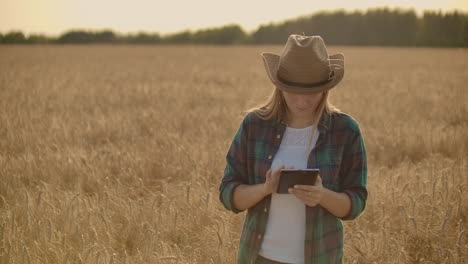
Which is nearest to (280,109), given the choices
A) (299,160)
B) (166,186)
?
(299,160)

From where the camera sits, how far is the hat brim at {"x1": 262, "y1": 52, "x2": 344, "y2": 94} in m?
2.08

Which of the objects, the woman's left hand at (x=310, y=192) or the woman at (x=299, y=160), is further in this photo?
the woman at (x=299, y=160)

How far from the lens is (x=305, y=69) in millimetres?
2102

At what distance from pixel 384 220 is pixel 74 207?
2.08 m

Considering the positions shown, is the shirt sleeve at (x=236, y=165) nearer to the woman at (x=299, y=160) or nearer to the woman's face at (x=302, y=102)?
the woman at (x=299, y=160)

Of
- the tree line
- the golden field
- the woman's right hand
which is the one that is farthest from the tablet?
the tree line

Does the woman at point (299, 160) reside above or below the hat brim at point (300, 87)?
below

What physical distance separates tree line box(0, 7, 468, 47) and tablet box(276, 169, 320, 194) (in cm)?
5420

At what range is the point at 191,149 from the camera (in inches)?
215

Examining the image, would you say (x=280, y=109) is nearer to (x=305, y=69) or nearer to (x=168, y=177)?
(x=305, y=69)

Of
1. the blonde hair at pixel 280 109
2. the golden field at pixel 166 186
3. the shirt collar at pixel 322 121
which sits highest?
the blonde hair at pixel 280 109

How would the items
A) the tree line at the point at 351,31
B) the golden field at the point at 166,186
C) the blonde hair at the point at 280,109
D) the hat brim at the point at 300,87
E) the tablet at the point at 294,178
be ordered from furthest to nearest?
1. the tree line at the point at 351,31
2. the golden field at the point at 166,186
3. the blonde hair at the point at 280,109
4. the hat brim at the point at 300,87
5. the tablet at the point at 294,178

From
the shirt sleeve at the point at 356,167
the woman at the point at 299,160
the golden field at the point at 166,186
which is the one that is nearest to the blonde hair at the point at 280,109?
the woman at the point at 299,160

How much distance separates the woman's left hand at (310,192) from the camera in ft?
6.34
